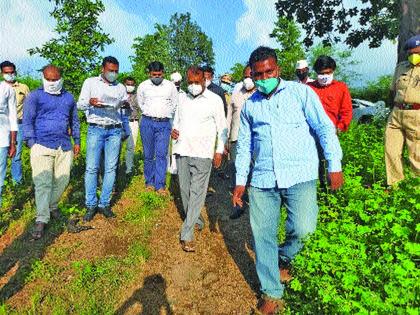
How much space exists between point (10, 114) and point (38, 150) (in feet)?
2.49

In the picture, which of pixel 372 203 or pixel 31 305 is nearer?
pixel 31 305

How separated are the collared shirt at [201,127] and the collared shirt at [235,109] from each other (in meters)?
1.30

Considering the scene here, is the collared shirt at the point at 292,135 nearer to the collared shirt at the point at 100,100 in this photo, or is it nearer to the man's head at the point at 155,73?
the collared shirt at the point at 100,100

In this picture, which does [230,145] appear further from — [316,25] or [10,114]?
[316,25]

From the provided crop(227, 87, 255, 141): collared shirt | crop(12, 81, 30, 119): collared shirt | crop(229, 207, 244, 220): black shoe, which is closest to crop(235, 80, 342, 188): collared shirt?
crop(229, 207, 244, 220): black shoe

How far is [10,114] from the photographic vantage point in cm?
569

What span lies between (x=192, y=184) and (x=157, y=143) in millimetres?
2109

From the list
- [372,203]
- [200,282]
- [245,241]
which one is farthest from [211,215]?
[372,203]

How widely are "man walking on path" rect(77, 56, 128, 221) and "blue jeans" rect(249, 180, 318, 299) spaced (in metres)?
3.02

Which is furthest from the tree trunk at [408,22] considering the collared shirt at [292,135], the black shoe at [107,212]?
the black shoe at [107,212]

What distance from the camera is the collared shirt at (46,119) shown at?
5.37m

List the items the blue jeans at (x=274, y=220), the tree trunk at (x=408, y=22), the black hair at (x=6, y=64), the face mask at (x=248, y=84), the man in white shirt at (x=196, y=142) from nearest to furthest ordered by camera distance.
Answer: the blue jeans at (x=274, y=220), the man in white shirt at (x=196, y=142), the face mask at (x=248, y=84), the black hair at (x=6, y=64), the tree trunk at (x=408, y=22)

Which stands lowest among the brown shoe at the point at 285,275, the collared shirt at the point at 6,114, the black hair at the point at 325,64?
the brown shoe at the point at 285,275

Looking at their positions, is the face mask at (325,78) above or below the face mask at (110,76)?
above
